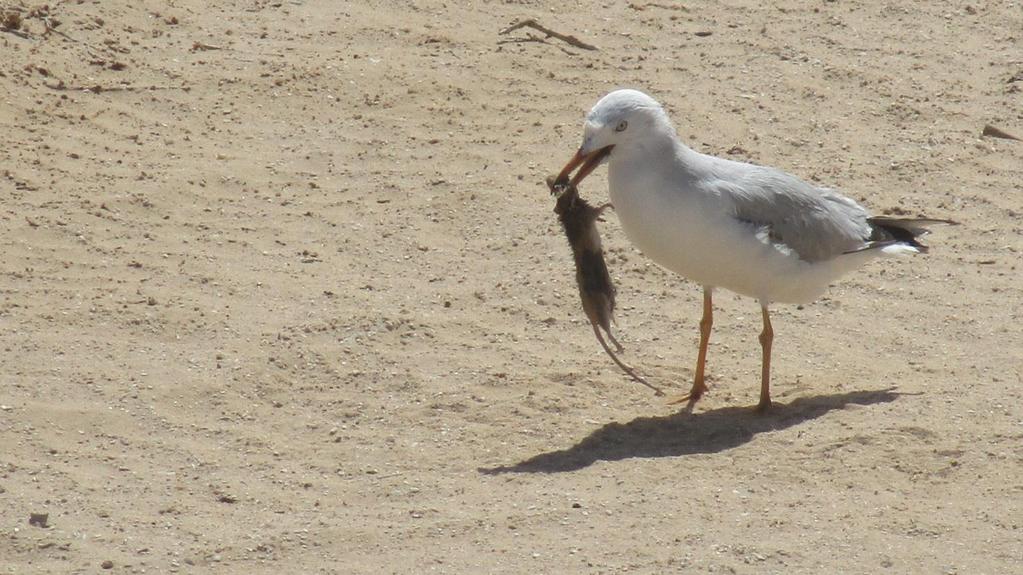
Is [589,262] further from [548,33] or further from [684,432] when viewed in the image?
[548,33]

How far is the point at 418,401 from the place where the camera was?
658 cm

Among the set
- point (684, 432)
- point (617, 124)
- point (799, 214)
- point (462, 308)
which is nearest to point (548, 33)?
point (462, 308)

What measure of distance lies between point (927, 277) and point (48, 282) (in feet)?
14.7

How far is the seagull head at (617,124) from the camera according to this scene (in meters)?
6.46

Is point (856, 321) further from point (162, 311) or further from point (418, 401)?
point (162, 311)

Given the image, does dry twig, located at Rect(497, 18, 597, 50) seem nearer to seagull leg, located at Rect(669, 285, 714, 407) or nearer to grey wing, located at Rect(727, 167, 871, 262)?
grey wing, located at Rect(727, 167, 871, 262)

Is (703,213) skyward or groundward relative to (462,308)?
skyward

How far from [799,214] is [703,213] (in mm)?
679

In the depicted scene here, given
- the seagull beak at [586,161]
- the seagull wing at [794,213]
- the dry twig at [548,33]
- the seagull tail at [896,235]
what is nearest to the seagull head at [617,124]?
the seagull beak at [586,161]

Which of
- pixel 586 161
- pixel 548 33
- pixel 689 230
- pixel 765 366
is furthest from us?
pixel 548 33

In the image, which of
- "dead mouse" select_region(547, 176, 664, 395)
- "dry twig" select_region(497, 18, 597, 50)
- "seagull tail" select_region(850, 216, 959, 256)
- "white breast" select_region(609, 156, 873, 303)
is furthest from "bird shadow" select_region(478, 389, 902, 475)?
"dry twig" select_region(497, 18, 597, 50)

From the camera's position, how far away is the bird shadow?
614 cm

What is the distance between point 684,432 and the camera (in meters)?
6.48

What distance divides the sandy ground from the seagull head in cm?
107
